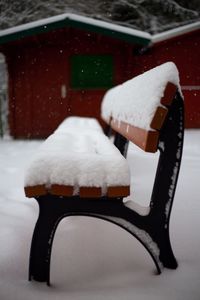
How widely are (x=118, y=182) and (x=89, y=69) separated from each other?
672 cm

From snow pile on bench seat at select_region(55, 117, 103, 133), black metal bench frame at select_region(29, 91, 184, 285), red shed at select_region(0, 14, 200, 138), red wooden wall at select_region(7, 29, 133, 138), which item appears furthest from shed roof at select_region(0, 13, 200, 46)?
black metal bench frame at select_region(29, 91, 184, 285)

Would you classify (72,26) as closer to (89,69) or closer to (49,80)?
(89,69)

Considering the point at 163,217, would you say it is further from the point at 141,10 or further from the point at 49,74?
the point at 141,10

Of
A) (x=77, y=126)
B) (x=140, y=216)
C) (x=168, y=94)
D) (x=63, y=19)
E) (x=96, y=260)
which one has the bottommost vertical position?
(x=96, y=260)

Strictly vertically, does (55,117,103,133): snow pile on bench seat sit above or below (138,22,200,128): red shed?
below

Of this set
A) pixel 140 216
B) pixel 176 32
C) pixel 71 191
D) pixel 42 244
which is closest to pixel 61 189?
pixel 71 191

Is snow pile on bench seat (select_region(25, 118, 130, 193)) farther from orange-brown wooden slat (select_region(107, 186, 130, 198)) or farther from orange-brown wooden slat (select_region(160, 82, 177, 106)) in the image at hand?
orange-brown wooden slat (select_region(160, 82, 177, 106))

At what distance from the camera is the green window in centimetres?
766

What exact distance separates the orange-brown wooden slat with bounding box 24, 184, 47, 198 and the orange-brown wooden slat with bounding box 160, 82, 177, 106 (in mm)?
578

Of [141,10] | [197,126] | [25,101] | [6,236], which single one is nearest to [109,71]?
[25,101]

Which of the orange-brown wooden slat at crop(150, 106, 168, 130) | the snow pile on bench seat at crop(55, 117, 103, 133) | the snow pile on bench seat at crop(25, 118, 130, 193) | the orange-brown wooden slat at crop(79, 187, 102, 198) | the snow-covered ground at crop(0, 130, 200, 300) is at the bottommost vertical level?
the snow-covered ground at crop(0, 130, 200, 300)

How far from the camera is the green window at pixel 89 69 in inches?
Result: 302

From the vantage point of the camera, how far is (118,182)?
1.29 metres

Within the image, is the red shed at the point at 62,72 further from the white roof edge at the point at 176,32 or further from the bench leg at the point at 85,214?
the bench leg at the point at 85,214
